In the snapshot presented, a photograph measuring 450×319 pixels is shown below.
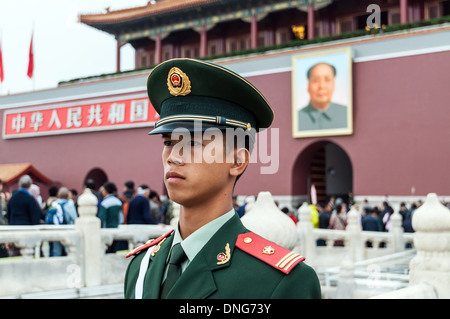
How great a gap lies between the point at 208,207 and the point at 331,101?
1227 cm

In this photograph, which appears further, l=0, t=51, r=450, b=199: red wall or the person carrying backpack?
l=0, t=51, r=450, b=199: red wall

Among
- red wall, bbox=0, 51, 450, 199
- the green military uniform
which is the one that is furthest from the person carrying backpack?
the green military uniform

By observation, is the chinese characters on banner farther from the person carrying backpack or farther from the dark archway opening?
the person carrying backpack

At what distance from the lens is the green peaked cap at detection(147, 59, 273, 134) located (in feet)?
4.90

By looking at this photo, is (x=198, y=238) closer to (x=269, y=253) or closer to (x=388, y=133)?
(x=269, y=253)

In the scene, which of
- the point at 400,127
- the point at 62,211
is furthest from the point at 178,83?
the point at 400,127

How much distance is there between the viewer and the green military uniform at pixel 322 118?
43.4 ft

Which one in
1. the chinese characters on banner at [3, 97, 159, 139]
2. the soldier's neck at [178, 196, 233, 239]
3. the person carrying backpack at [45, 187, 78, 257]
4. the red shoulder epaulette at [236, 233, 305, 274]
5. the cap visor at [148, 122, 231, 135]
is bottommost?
the person carrying backpack at [45, 187, 78, 257]

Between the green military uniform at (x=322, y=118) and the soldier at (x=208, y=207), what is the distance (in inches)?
472

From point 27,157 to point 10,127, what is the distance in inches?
57.3

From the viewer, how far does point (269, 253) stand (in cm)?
141

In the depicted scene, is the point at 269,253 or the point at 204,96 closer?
the point at 269,253

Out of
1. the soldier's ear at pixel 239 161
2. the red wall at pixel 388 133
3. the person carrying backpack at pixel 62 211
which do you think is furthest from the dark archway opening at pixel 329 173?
the soldier's ear at pixel 239 161
